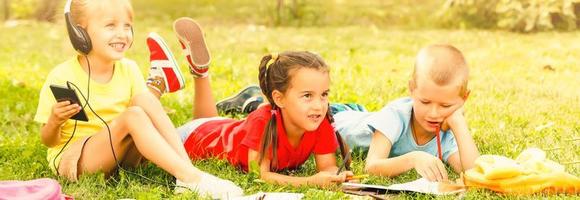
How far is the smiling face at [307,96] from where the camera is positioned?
13.0ft

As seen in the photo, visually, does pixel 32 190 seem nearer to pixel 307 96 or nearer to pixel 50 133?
pixel 50 133

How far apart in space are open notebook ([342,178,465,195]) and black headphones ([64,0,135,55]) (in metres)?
1.26

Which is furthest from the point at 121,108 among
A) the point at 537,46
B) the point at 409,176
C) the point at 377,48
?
the point at 537,46

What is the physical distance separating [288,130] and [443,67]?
0.76 m

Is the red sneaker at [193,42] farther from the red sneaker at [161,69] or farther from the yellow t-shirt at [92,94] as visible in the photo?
the yellow t-shirt at [92,94]

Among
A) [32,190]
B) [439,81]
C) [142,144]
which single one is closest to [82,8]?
[142,144]

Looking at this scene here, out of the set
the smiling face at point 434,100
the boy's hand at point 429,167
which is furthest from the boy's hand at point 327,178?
the smiling face at point 434,100

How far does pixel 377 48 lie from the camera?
9.66 m

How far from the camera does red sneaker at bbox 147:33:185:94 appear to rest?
5.09m

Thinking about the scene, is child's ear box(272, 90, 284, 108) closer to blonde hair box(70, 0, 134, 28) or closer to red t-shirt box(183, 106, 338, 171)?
red t-shirt box(183, 106, 338, 171)

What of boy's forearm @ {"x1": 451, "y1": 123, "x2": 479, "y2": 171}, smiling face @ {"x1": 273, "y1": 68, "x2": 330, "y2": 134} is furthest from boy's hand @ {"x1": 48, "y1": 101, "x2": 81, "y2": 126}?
boy's forearm @ {"x1": 451, "y1": 123, "x2": 479, "y2": 171}

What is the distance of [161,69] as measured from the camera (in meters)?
5.10

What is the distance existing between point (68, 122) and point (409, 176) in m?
1.57

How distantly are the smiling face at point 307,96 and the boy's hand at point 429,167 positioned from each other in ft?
1.49
